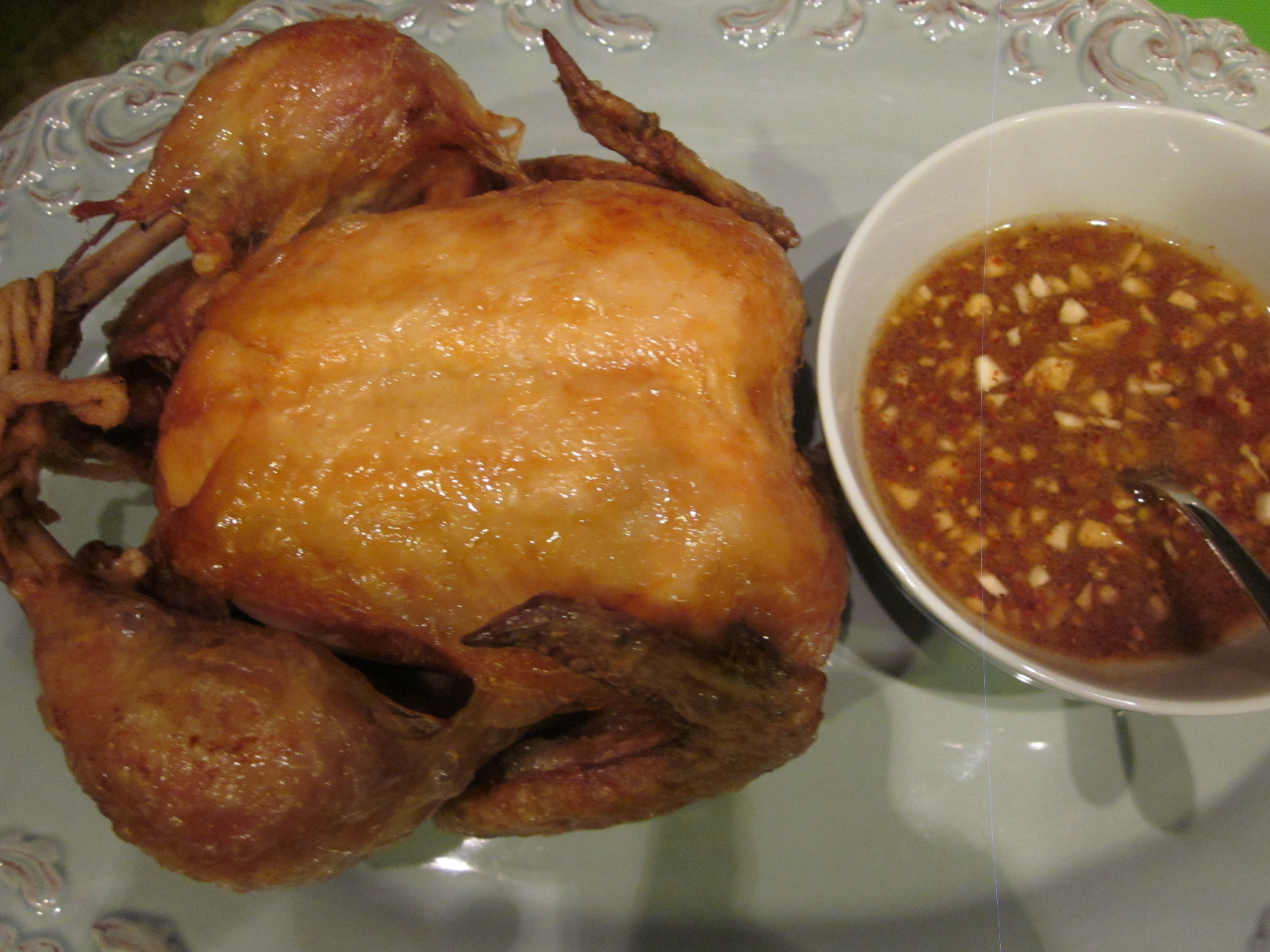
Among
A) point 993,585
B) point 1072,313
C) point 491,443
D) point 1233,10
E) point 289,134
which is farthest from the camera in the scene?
point 1233,10

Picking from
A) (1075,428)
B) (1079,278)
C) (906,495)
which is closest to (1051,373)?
(1075,428)

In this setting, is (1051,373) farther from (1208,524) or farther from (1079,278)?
(1208,524)

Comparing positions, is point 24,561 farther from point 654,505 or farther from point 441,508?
point 654,505

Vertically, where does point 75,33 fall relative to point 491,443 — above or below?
above

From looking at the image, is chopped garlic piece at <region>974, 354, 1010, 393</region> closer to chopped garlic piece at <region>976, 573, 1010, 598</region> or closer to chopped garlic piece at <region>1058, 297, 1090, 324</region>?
chopped garlic piece at <region>1058, 297, 1090, 324</region>

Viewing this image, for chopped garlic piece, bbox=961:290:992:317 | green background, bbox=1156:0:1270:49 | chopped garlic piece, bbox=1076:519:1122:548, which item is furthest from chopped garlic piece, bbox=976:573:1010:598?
green background, bbox=1156:0:1270:49

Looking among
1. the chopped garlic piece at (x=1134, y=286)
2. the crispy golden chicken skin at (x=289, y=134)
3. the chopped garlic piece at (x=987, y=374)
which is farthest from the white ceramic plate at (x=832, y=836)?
the crispy golden chicken skin at (x=289, y=134)
